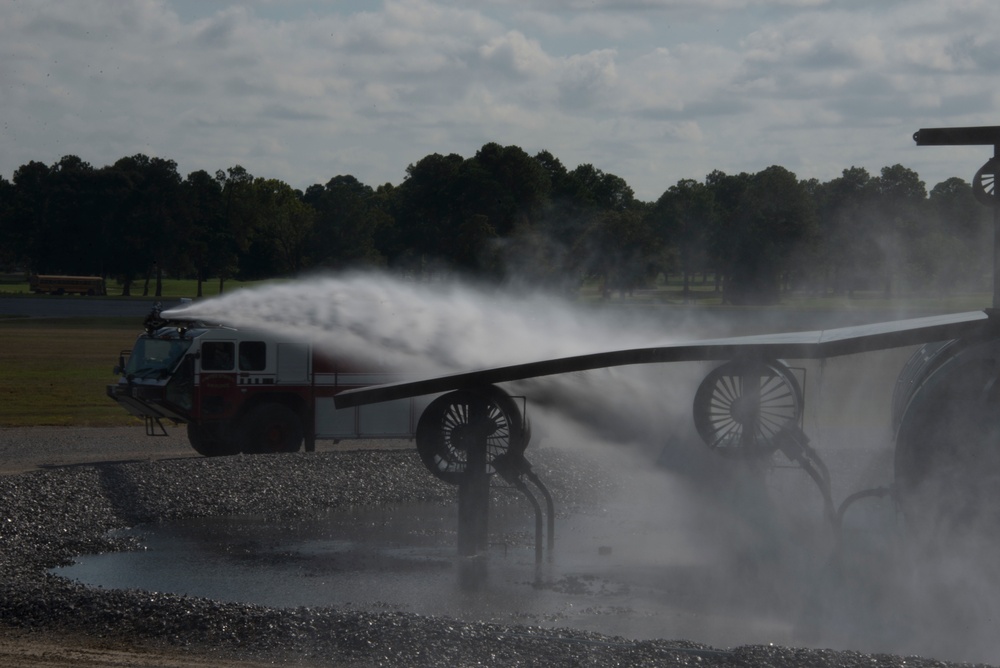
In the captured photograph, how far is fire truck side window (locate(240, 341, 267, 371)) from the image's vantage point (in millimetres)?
22438

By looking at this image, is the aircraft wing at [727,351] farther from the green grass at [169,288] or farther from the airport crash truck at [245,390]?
the green grass at [169,288]

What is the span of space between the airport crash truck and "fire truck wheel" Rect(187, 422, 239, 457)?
2 centimetres

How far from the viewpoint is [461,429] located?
1432 cm

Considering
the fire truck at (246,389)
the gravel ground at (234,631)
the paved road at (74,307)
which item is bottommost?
the gravel ground at (234,631)

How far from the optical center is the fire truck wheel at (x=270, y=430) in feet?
74.0

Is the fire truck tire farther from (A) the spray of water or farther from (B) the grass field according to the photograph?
(B) the grass field

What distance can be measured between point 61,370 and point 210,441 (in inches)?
860

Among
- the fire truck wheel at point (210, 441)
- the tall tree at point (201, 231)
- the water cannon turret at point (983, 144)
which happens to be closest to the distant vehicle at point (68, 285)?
the tall tree at point (201, 231)

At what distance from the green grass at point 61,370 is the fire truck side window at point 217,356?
8.09 m

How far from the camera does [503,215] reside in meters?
68.5

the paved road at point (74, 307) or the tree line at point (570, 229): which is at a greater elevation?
the tree line at point (570, 229)

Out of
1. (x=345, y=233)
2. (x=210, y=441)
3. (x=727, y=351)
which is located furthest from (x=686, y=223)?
(x=727, y=351)

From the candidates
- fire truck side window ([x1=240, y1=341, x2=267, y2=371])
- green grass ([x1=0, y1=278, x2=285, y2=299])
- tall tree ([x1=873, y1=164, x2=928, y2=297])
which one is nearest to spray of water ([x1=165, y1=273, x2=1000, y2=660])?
fire truck side window ([x1=240, y1=341, x2=267, y2=371])

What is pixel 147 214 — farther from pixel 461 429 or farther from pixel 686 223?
pixel 461 429
